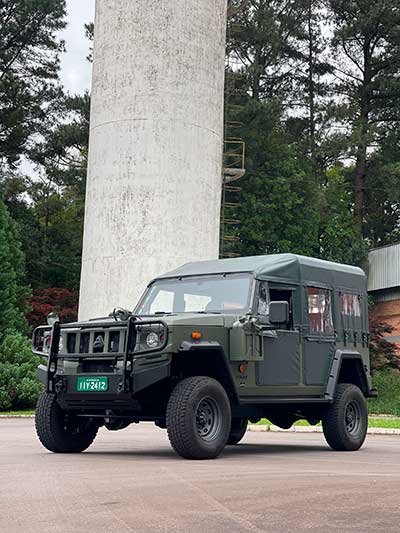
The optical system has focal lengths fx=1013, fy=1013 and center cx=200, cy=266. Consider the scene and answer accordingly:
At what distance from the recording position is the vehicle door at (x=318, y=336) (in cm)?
1406

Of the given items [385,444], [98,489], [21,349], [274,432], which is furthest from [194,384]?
[21,349]

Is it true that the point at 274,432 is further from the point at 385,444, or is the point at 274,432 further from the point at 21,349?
the point at 21,349

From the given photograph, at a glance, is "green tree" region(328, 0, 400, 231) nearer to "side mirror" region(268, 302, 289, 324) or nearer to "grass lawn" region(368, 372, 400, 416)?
"grass lawn" region(368, 372, 400, 416)

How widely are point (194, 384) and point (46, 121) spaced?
4548 centimetres

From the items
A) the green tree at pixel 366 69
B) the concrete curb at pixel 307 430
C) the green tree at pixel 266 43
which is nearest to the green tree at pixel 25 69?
the green tree at pixel 266 43

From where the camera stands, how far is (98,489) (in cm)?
880

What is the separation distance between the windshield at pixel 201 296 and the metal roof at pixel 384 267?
37.7m

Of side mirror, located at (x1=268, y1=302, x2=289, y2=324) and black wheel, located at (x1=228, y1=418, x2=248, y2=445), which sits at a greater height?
side mirror, located at (x1=268, y1=302, x2=289, y2=324)

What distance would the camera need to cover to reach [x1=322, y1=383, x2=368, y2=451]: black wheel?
47.4 ft

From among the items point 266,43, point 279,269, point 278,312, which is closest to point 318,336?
point 279,269

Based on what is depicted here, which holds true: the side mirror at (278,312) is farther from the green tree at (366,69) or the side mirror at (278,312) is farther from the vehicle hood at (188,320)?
the green tree at (366,69)

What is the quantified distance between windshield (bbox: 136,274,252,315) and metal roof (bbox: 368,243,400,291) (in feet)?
124

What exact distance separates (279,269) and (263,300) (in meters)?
0.64

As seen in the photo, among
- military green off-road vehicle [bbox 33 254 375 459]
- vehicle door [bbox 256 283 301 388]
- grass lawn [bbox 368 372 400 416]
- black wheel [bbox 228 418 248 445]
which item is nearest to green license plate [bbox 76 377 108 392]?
military green off-road vehicle [bbox 33 254 375 459]
